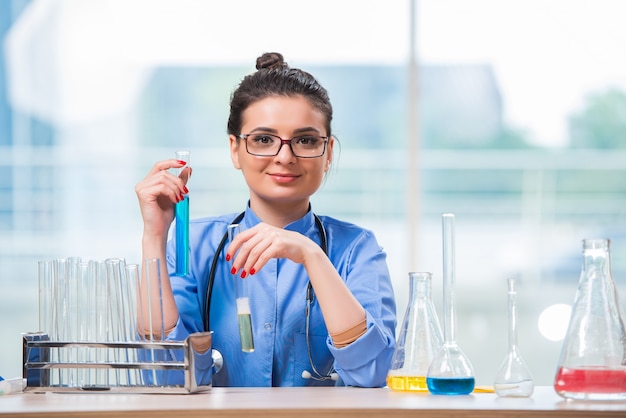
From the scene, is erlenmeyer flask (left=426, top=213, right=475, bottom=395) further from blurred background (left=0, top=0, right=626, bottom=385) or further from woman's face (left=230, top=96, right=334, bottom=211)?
blurred background (left=0, top=0, right=626, bottom=385)

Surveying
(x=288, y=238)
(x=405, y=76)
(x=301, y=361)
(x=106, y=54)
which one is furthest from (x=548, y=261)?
(x=288, y=238)

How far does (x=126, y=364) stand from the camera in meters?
1.55

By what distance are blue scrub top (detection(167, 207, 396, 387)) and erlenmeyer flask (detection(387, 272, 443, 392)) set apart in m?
0.29

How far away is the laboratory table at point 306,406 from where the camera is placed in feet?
Answer: 4.39

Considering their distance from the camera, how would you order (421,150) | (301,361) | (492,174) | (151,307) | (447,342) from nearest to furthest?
(447,342) → (151,307) → (301,361) → (421,150) → (492,174)

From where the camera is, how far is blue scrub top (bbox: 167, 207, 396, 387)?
2.01 metres

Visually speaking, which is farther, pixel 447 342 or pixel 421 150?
pixel 421 150

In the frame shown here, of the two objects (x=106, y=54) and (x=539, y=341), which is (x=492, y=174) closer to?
(x=539, y=341)

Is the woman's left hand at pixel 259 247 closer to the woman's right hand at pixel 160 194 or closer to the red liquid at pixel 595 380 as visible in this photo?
the woman's right hand at pixel 160 194

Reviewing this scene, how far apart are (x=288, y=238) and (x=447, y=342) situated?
37 centimetres

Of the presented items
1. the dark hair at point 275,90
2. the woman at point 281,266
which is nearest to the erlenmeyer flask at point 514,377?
the woman at point 281,266

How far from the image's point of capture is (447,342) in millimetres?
1515

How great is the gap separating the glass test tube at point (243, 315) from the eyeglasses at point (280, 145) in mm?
354

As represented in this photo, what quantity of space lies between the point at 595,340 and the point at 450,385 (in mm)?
251
